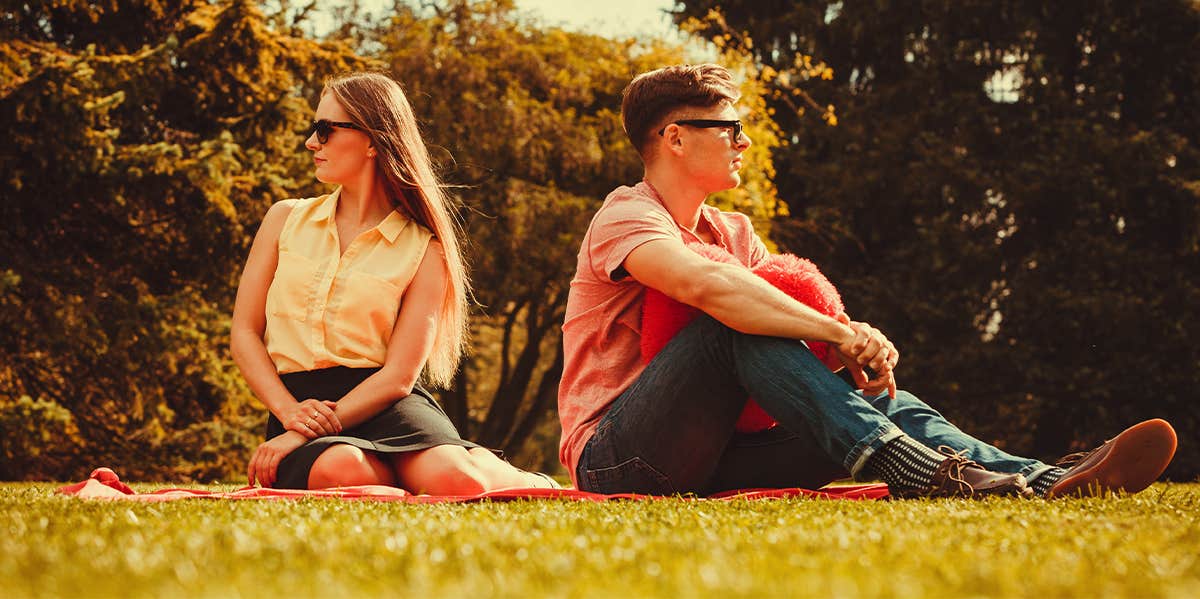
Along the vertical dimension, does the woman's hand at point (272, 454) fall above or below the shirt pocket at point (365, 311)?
below

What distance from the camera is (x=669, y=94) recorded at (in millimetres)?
4000

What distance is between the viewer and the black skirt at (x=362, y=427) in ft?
12.0

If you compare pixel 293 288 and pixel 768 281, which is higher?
pixel 768 281

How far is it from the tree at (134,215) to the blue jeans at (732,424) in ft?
28.4

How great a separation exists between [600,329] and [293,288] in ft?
3.84

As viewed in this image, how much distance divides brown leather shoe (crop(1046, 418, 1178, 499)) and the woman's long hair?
2.27m

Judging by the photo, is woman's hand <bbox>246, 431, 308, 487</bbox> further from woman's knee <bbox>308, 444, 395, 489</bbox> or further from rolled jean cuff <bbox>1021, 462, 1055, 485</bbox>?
rolled jean cuff <bbox>1021, 462, 1055, 485</bbox>

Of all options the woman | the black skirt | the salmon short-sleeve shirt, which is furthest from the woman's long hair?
the salmon short-sleeve shirt

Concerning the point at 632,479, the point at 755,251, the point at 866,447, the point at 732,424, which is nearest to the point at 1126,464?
the point at 866,447

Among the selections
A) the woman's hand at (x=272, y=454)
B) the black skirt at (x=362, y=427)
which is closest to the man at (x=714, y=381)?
the black skirt at (x=362, y=427)

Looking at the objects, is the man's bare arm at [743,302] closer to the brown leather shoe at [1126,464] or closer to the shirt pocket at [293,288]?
the brown leather shoe at [1126,464]

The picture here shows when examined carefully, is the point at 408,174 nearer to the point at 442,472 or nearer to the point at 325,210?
the point at 325,210

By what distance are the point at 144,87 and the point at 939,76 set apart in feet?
39.6

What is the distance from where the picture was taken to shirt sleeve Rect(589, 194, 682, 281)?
355 centimetres
